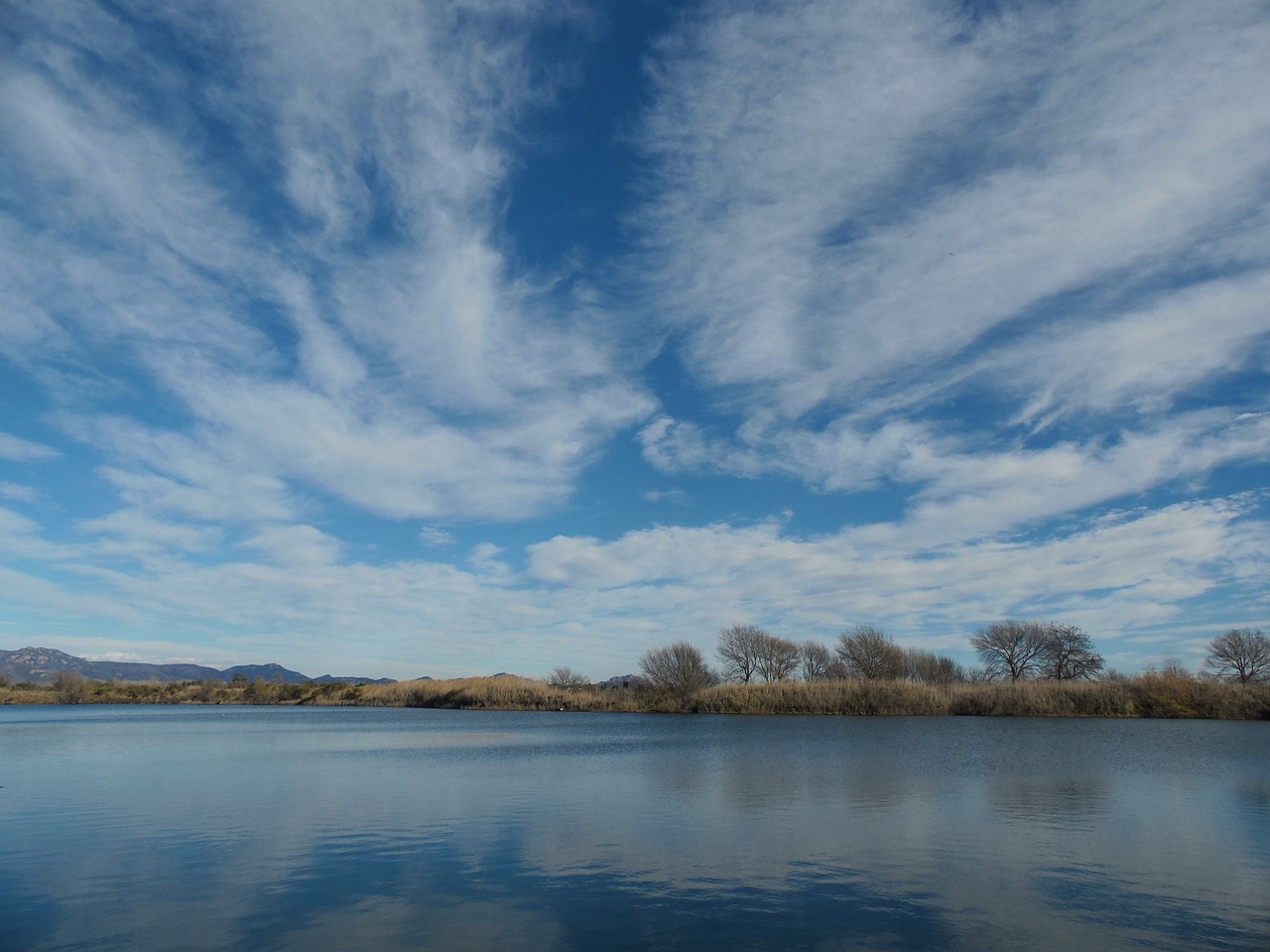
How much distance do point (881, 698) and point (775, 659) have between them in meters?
25.3

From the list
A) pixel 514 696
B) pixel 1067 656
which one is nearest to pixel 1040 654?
pixel 1067 656

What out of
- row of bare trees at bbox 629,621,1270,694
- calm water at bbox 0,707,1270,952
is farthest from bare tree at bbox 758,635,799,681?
calm water at bbox 0,707,1270,952

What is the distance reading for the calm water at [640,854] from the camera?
9180 millimetres

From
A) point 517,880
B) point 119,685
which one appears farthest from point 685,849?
point 119,685

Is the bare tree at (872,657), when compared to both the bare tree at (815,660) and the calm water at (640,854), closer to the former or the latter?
the bare tree at (815,660)

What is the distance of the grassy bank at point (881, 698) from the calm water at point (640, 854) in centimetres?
3547

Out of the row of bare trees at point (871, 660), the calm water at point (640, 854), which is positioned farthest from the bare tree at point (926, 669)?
the calm water at point (640, 854)

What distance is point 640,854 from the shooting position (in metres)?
13.0

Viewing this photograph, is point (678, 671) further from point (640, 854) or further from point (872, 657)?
point (640, 854)

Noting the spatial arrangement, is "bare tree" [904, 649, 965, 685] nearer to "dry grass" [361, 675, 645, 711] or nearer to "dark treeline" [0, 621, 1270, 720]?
"dark treeline" [0, 621, 1270, 720]

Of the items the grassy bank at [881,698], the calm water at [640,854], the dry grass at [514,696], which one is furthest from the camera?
the dry grass at [514,696]

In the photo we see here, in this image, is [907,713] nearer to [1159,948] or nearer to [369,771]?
[369,771]

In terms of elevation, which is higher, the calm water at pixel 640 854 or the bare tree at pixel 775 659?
the bare tree at pixel 775 659

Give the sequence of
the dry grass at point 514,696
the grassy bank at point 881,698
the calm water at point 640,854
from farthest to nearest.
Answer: the dry grass at point 514,696 < the grassy bank at point 881,698 < the calm water at point 640,854
